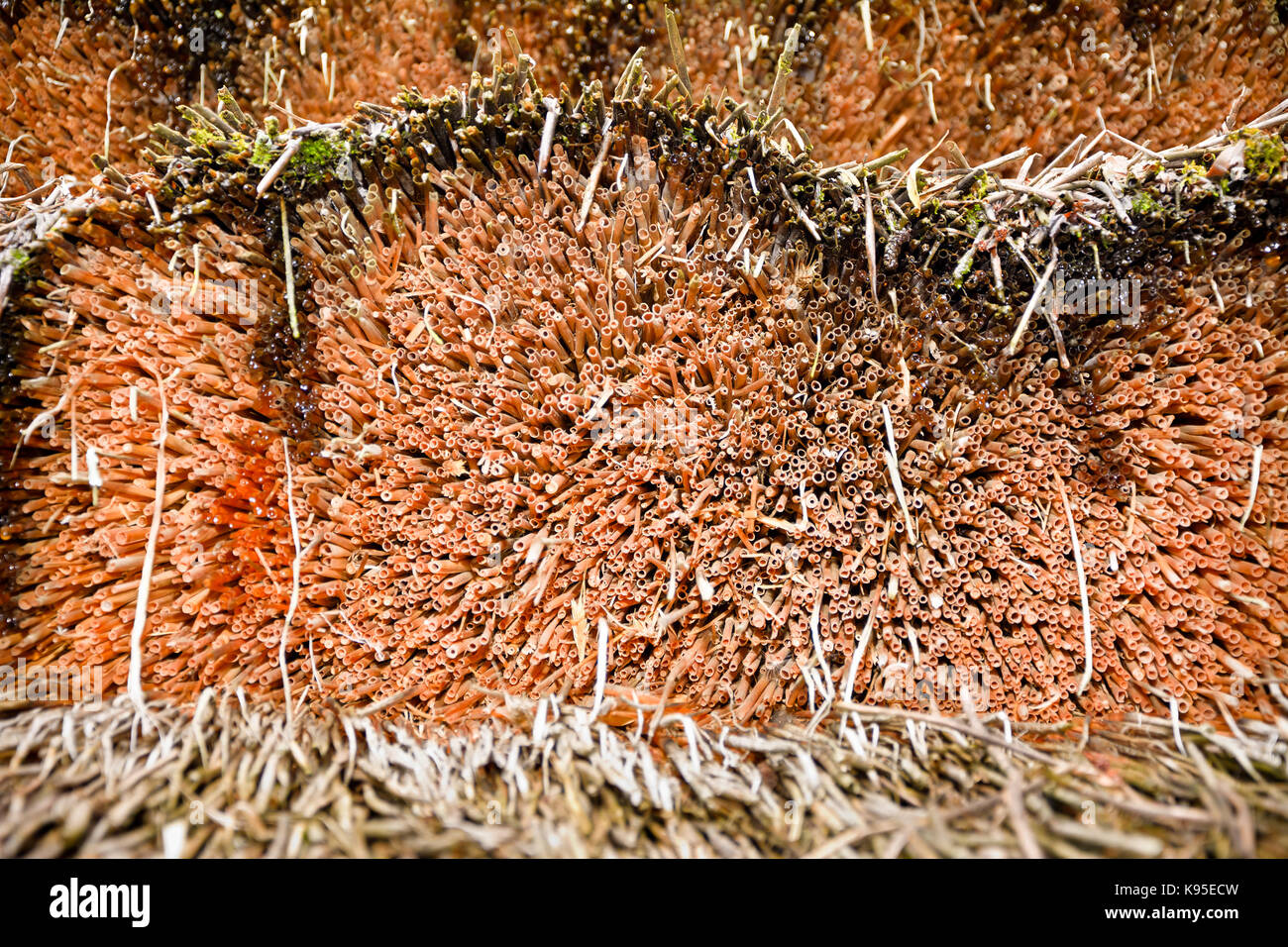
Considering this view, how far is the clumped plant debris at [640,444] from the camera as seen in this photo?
1.36 m

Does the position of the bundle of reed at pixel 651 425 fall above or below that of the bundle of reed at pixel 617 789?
above

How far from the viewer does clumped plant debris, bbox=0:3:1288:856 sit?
1.36 meters

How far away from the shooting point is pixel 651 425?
140 cm

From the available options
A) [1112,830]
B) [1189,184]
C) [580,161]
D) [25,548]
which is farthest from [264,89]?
[1112,830]

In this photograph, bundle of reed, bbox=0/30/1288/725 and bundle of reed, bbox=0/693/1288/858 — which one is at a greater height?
bundle of reed, bbox=0/30/1288/725

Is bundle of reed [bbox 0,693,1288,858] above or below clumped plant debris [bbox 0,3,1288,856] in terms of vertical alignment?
below

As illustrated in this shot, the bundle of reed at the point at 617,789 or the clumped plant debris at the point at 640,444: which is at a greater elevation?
the clumped plant debris at the point at 640,444

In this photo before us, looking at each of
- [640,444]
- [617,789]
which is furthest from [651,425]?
[617,789]

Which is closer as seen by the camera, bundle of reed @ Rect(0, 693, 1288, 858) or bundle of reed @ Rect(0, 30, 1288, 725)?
bundle of reed @ Rect(0, 693, 1288, 858)

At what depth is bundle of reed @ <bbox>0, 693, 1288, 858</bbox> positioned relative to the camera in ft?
3.56

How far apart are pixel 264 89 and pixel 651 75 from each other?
1161mm

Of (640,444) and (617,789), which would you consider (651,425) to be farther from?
(617,789)

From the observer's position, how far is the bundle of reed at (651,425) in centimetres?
137

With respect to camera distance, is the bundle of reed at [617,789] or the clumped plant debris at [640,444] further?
the clumped plant debris at [640,444]
